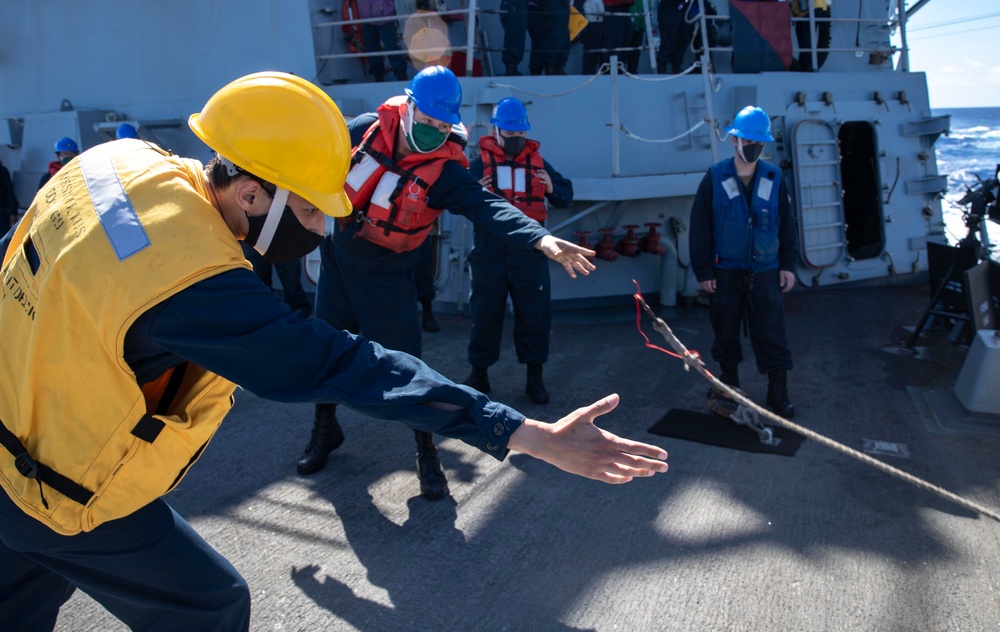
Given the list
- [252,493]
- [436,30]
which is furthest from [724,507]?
[436,30]

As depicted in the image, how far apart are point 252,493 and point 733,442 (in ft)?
9.51

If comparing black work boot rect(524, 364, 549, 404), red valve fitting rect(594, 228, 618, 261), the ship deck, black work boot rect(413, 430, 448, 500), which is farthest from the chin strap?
red valve fitting rect(594, 228, 618, 261)

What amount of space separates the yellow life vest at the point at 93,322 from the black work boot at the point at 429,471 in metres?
2.11

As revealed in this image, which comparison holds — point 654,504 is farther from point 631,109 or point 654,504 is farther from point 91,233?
point 631,109

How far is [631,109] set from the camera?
7836 mm

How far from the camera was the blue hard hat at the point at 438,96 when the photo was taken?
3693mm

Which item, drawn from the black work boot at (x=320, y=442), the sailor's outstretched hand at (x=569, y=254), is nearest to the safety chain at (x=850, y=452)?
the sailor's outstretched hand at (x=569, y=254)

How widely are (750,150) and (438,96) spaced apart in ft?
7.56

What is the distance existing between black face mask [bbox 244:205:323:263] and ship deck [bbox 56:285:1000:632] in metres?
1.66

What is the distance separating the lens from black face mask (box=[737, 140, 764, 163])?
4.81 m

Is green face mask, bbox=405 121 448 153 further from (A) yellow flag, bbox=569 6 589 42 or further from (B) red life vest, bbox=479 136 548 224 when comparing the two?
(A) yellow flag, bbox=569 6 589 42

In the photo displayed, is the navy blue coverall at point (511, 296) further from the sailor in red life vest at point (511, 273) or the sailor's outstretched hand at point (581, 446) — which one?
the sailor's outstretched hand at point (581, 446)

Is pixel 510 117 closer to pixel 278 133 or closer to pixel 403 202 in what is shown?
pixel 403 202

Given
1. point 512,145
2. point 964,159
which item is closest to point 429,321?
point 512,145
